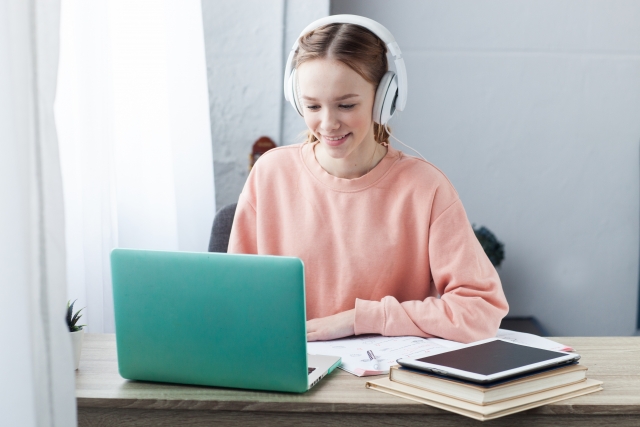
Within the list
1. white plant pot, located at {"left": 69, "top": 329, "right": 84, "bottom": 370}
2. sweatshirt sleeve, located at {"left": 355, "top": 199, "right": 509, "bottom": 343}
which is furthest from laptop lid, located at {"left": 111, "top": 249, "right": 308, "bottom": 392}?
sweatshirt sleeve, located at {"left": 355, "top": 199, "right": 509, "bottom": 343}

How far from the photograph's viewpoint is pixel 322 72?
1.35m

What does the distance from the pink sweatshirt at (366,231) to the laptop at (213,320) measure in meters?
0.46

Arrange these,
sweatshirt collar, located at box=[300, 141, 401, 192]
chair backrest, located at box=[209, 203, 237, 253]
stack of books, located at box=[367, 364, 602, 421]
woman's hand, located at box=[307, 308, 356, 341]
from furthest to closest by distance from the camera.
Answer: chair backrest, located at box=[209, 203, 237, 253] → sweatshirt collar, located at box=[300, 141, 401, 192] → woman's hand, located at box=[307, 308, 356, 341] → stack of books, located at box=[367, 364, 602, 421]

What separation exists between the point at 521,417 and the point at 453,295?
15.7 inches

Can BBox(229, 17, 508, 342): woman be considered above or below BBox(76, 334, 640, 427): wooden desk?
above

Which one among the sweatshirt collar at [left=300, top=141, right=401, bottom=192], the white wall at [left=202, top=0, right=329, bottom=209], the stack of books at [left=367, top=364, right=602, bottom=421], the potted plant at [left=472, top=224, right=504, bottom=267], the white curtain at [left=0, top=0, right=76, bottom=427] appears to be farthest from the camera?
the potted plant at [left=472, top=224, right=504, bottom=267]

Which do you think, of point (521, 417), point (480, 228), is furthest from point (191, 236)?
point (521, 417)

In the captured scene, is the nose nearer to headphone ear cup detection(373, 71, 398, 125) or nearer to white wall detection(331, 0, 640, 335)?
headphone ear cup detection(373, 71, 398, 125)

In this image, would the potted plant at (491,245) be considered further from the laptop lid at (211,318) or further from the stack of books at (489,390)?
the laptop lid at (211,318)

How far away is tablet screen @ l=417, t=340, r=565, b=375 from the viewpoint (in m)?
0.93

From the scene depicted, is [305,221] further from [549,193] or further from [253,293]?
[549,193]

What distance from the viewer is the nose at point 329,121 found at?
4.44 feet

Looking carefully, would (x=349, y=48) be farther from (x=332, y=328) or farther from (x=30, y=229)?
(x=30, y=229)

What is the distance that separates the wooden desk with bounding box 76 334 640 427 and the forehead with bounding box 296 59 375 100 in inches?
23.0
